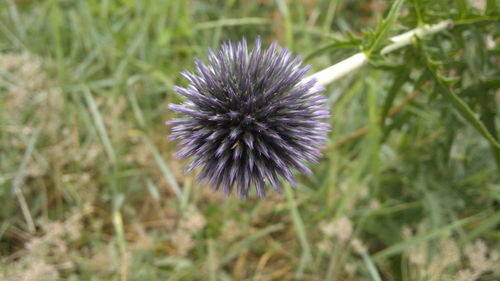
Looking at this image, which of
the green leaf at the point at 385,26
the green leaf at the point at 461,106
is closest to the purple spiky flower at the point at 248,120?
the green leaf at the point at 385,26

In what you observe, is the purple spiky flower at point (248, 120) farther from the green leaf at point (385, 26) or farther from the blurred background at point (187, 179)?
the blurred background at point (187, 179)

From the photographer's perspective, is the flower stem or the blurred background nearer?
A: the flower stem

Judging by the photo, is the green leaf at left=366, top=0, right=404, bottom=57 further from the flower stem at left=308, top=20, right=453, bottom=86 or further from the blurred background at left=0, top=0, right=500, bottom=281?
the blurred background at left=0, top=0, right=500, bottom=281

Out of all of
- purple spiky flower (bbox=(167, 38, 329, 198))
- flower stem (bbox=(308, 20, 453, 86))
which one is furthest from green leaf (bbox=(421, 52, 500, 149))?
purple spiky flower (bbox=(167, 38, 329, 198))

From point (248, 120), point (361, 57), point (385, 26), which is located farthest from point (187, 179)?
point (385, 26)

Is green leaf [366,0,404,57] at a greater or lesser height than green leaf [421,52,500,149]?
greater

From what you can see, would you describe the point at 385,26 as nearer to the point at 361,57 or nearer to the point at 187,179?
the point at 361,57
